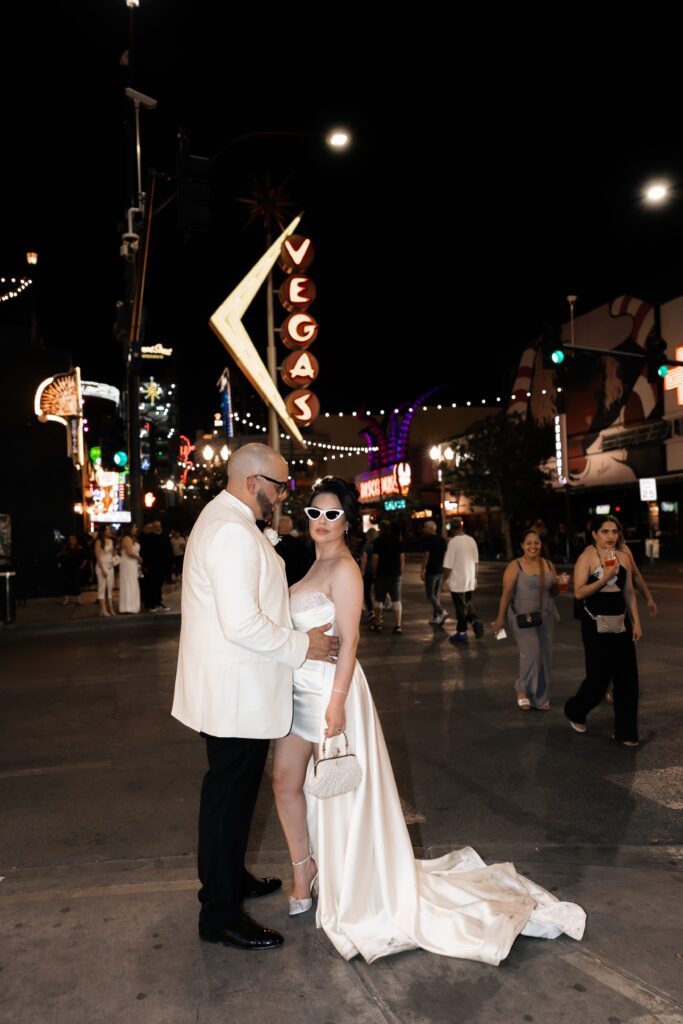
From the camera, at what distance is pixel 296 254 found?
2264 cm

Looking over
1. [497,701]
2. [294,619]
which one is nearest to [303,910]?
[294,619]

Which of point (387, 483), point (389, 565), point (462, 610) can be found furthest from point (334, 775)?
point (387, 483)

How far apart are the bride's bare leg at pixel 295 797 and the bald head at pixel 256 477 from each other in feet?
3.39

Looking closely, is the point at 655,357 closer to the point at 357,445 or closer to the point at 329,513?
the point at 329,513

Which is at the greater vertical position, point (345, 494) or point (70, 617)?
point (345, 494)

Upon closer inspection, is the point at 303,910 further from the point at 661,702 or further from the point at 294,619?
the point at 661,702

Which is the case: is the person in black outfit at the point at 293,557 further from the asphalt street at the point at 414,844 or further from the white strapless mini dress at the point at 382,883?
the white strapless mini dress at the point at 382,883

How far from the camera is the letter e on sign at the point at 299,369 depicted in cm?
2256

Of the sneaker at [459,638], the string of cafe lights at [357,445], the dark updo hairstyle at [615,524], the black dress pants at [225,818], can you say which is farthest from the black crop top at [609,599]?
the string of cafe lights at [357,445]

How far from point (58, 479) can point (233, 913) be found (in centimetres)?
2370

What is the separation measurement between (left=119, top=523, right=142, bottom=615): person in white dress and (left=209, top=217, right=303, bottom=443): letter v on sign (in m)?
4.55

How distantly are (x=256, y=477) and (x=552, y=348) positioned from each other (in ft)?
43.0

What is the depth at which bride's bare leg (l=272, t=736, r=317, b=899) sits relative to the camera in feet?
11.7

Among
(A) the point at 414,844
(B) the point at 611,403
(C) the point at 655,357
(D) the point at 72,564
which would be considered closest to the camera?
(A) the point at 414,844
